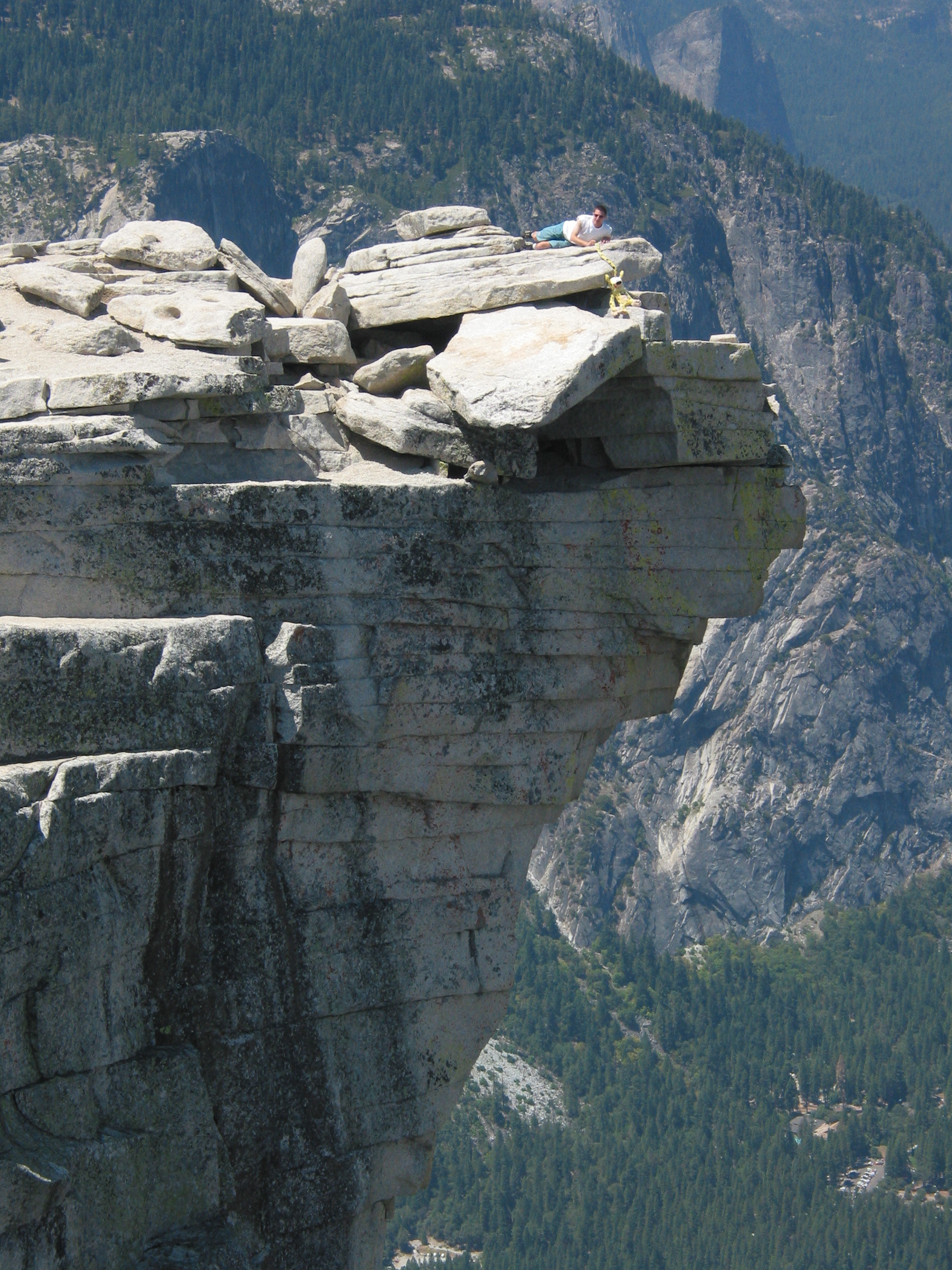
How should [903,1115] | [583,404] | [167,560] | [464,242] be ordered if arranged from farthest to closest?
[903,1115] → [464,242] → [583,404] → [167,560]

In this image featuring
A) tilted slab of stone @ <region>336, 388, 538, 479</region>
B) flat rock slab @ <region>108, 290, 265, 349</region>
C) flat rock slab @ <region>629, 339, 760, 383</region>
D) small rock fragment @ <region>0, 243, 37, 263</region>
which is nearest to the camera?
tilted slab of stone @ <region>336, 388, 538, 479</region>

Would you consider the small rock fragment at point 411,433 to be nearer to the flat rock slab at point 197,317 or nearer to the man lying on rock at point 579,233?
the flat rock slab at point 197,317

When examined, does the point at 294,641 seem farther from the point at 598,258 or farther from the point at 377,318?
the point at 598,258

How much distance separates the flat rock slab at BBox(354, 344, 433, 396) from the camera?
2353 cm

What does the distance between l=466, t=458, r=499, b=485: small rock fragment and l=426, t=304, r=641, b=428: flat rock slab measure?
0.64 m

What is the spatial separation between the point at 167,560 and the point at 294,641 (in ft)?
5.65

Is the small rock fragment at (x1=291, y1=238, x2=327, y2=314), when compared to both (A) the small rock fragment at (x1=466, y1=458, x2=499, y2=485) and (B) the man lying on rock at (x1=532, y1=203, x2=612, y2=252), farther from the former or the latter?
(A) the small rock fragment at (x1=466, y1=458, x2=499, y2=485)

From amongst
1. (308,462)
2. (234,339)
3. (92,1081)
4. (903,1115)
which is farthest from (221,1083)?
(903,1115)

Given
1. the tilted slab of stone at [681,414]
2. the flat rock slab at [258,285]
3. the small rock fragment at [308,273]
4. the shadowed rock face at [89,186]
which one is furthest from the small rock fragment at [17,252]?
the shadowed rock face at [89,186]

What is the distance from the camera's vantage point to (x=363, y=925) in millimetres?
21953

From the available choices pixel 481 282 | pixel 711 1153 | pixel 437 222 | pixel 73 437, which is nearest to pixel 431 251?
pixel 437 222

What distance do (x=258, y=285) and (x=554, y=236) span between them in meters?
5.19

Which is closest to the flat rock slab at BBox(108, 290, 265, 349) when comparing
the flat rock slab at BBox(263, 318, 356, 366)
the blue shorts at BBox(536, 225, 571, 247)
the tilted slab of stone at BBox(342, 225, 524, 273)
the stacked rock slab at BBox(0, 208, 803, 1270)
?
the stacked rock slab at BBox(0, 208, 803, 1270)

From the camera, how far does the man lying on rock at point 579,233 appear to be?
26.8 metres
